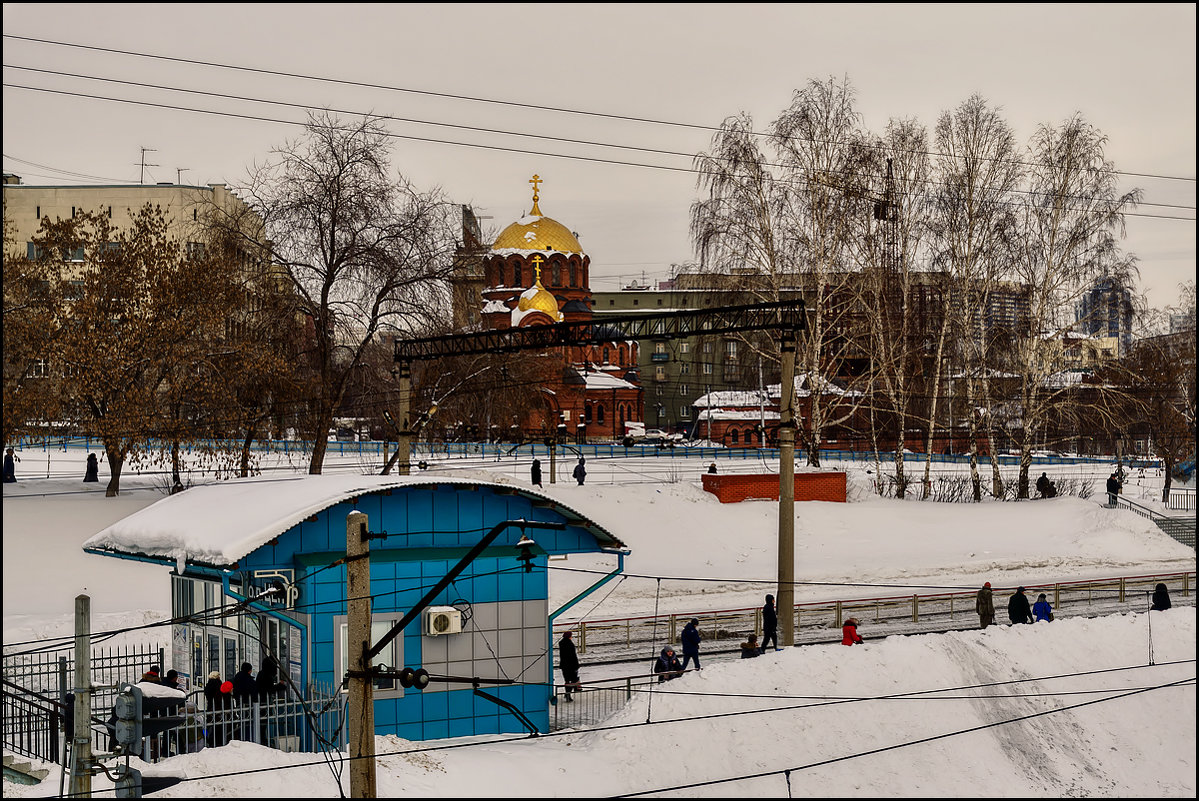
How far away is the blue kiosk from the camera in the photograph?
16.0m

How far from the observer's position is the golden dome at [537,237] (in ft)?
259

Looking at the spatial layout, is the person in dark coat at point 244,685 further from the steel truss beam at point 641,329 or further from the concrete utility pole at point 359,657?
the steel truss beam at point 641,329

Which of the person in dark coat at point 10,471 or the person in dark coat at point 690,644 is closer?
the person in dark coat at point 690,644

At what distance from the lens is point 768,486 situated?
121 ft

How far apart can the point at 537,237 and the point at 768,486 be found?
4588cm

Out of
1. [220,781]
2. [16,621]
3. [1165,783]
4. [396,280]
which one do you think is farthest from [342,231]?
[1165,783]

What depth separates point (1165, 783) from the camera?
1994cm

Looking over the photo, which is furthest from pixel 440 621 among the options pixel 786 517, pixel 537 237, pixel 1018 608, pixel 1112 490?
pixel 537 237

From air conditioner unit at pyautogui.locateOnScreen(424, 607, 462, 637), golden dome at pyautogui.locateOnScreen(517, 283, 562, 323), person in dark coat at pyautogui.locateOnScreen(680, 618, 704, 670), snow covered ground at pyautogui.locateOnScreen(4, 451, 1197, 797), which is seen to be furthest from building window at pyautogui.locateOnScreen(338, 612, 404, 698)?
golden dome at pyautogui.locateOnScreen(517, 283, 562, 323)

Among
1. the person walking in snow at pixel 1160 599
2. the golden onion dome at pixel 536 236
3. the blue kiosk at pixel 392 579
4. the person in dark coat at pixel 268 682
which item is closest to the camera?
the person in dark coat at pixel 268 682

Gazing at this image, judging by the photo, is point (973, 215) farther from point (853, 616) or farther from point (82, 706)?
point (82, 706)

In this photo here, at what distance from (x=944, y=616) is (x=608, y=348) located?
184 ft

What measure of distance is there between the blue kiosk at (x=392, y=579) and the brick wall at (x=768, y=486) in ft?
59.4

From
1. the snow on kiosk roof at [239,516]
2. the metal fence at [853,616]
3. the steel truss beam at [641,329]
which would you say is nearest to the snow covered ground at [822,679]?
the metal fence at [853,616]
